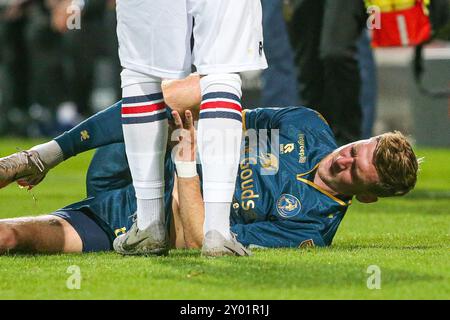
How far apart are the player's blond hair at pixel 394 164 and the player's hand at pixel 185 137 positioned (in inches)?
30.9

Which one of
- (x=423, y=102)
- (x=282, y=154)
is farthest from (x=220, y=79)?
(x=423, y=102)

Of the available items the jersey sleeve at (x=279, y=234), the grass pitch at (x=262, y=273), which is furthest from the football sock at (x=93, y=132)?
the jersey sleeve at (x=279, y=234)

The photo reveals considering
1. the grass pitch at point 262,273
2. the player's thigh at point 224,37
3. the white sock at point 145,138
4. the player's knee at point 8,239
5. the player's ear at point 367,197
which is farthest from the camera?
the player's ear at point 367,197

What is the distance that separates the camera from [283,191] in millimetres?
5441

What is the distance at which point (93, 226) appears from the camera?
18.0ft

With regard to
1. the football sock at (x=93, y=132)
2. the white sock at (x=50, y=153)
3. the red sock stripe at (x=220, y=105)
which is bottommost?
the white sock at (x=50, y=153)

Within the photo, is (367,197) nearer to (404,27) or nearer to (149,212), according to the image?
Answer: (149,212)

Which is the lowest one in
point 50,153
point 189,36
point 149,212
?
point 149,212

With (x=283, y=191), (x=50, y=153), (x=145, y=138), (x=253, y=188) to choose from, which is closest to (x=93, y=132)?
(x=50, y=153)

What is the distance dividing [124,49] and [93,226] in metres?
0.91

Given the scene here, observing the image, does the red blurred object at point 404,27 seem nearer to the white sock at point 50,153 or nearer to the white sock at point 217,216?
the white sock at point 50,153

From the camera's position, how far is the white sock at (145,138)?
4992mm

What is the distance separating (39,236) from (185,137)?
75 centimetres
